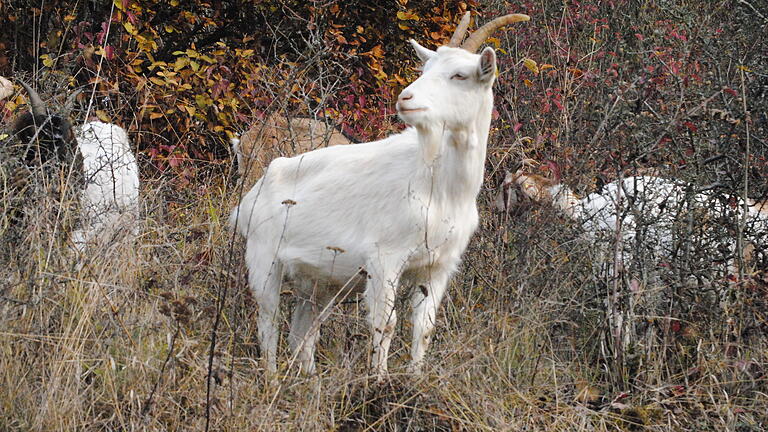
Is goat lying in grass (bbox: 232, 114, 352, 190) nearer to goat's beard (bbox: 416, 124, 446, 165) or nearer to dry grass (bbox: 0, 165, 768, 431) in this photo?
dry grass (bbox: 0, 165, 768, 431)

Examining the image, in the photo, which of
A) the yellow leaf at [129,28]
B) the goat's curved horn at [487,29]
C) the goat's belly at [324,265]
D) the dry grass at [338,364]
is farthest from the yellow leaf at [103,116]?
the goat's curved horn at [487,29]

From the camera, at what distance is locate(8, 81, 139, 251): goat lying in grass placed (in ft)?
15.8

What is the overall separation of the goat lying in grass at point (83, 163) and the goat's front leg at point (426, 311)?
55.0 inches

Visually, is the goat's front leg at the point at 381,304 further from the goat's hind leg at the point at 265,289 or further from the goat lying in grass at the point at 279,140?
the goat lying in grass at the point at 279,140

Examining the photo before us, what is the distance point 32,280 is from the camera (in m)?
4.00

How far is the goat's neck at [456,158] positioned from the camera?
4.15 m

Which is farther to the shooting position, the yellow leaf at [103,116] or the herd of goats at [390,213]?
the yellow leaf at [103,116]

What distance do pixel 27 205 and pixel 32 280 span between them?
2.90 feet

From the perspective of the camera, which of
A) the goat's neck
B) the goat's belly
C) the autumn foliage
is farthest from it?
the goat's belly

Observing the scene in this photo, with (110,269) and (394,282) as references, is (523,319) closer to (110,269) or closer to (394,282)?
(394,282)

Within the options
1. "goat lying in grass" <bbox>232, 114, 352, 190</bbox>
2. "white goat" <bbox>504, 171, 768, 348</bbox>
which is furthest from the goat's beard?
"goat lying in grass" <bbox>232, 114, 352, 190</bbox>

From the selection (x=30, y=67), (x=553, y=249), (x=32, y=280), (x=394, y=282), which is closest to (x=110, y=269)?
(x=32, y=280)

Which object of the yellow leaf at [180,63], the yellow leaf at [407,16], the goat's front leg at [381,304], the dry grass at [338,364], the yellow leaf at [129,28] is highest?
the yellow leaf at [407,16]

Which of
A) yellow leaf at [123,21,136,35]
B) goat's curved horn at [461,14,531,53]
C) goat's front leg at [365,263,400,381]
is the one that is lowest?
goat's front leg at [365,263,400,381]
